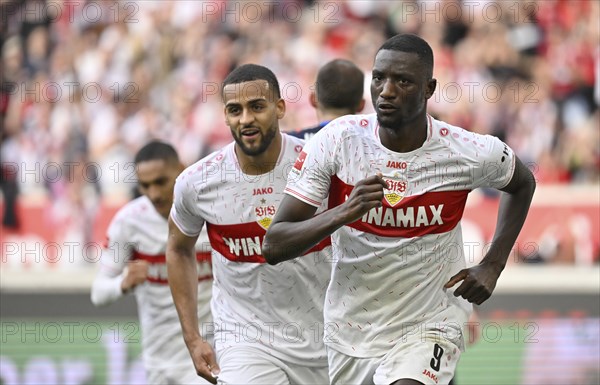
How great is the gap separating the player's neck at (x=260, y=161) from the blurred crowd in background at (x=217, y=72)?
25.4 ft

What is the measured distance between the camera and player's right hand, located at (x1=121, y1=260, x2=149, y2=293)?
7992mm

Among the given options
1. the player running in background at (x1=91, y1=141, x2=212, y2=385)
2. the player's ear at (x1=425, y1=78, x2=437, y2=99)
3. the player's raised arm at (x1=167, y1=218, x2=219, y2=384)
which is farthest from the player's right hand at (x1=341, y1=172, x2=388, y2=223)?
the player running in background at (x1=91, y1=141, x2=212, y2=385)

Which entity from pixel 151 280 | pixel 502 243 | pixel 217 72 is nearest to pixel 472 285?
pixel 502 243

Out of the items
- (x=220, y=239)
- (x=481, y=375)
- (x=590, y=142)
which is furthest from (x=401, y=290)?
(x=590, y=142)

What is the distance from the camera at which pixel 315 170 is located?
18.5ft

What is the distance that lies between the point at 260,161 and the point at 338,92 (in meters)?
1.37

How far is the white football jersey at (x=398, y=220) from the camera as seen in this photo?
5699 millimetres

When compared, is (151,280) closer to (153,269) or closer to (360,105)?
(153,269)

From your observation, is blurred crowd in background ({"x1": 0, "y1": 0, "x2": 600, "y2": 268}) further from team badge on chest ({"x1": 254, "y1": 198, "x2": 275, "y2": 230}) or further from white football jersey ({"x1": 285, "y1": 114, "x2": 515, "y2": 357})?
white football jersey ({"x1": 285, "y1": 114, "x2": 515, "y2": 357})

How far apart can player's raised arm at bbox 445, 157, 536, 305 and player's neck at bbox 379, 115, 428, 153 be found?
56cm

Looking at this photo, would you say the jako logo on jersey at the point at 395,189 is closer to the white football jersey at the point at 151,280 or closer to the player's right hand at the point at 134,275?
the white football jersey at the point at 151,280

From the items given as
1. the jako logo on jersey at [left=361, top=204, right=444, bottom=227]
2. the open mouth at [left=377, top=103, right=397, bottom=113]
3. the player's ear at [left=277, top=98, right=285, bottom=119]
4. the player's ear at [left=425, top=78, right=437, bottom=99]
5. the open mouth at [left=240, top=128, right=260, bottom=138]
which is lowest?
the jako logo on jersey at [left=361, top=204, right=444, bottom=227]

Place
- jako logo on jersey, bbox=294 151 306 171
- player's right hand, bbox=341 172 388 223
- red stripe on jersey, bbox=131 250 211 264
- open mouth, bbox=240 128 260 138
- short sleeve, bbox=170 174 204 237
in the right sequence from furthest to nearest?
1. red stripe on jersey, bbox=131 250 211 264
2. short sleeve, bbox=170 174 204 237
3. open mouth, bbox=240 128 260 138
4. jako logo on jersey, bbox=294 151 306 171
5. player's right hand, bbox=341 172 388 223

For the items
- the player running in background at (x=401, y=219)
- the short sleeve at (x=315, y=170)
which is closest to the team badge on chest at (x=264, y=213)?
the player running in background at (x=401, y=219)
